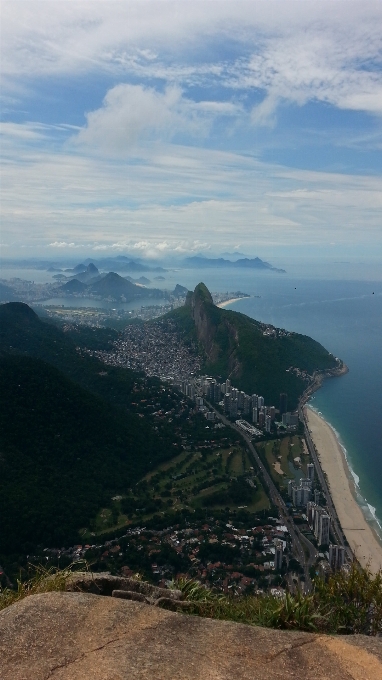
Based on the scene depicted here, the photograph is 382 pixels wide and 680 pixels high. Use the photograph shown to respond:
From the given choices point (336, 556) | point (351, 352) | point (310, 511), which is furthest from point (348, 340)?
point (336, 556)

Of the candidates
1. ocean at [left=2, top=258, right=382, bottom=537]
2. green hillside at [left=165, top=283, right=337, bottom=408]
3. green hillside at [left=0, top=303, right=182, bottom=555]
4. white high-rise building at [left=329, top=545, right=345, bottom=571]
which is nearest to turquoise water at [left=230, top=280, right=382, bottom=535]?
ocean at [left=2, top=258, right=382, bottom=537]

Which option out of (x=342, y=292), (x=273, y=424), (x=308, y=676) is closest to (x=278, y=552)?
(x=308, y=676)

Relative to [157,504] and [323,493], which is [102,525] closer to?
→ [157,504]

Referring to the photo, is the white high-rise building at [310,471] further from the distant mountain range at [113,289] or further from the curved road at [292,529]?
the distant mountain range at [113,289]

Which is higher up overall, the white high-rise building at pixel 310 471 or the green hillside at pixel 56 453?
the green hillside at pixel 56 453

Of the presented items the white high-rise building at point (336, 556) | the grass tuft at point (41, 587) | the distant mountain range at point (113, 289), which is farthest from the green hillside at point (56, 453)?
the distant mountain range at point (113, 289)

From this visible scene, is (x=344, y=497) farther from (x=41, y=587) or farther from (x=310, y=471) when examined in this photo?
(x=41, y=587)
